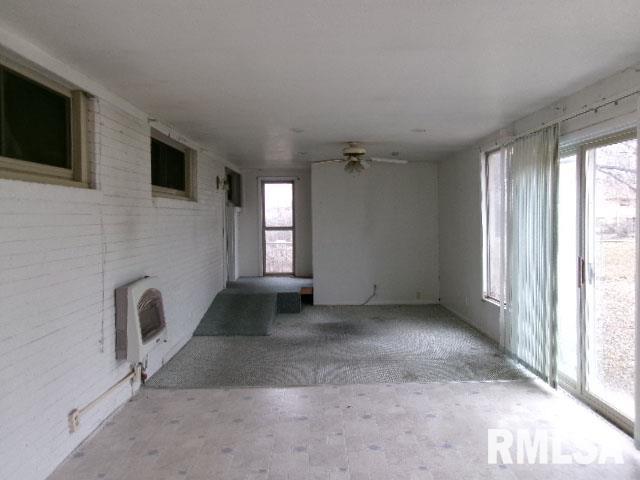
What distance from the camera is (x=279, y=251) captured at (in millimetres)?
9508

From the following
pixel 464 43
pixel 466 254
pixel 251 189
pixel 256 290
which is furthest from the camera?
pixel 251 189

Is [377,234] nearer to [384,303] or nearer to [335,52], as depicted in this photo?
[384,303]

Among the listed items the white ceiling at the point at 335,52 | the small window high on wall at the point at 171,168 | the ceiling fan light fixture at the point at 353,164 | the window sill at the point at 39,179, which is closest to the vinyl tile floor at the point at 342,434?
the window sill at the point at 39,179

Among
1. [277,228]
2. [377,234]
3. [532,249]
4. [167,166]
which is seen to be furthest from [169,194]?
[277,228]

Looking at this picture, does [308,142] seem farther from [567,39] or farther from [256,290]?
[567,39]

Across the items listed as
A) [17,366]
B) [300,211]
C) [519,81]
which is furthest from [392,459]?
[300,211]

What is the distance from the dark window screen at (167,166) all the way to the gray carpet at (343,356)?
6.15 ft

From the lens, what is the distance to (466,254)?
6.73 meters

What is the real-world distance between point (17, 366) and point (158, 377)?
6.93ft

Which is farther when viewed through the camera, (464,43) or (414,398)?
(414,398)

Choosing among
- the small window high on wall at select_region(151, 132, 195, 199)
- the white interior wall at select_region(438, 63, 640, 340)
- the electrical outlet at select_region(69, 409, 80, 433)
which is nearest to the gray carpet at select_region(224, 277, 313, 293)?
the small window high on wall at select_region(151, 132, 195, 199)

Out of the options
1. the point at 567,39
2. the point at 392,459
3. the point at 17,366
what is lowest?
the point at 392,459

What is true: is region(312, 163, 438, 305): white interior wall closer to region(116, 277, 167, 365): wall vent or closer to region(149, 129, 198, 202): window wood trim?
region(149, 129, 198, 202): window wood trim

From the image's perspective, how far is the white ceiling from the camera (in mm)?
2232
